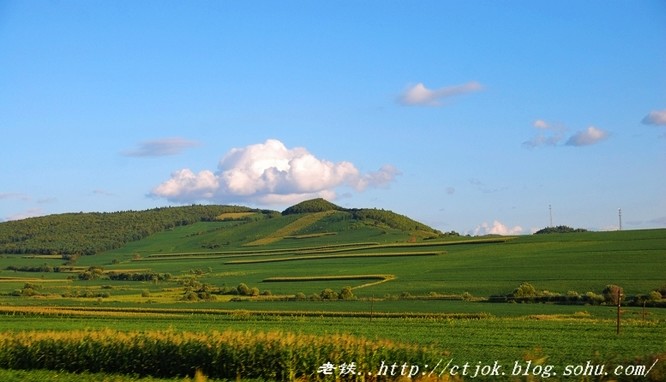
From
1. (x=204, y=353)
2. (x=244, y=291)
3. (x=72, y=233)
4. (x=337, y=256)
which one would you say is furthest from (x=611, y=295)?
(x=72, y=233)

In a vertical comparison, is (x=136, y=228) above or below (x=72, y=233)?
above

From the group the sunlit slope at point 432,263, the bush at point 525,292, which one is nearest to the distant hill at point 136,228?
the sunlit slope at point 432,263

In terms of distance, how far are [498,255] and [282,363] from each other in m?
75.8

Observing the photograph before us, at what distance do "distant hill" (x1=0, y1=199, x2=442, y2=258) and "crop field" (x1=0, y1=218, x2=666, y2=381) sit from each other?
1494 centimetres

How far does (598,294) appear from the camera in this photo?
189ft

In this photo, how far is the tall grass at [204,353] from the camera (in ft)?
76.3

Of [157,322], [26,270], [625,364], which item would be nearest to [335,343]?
[625,364]

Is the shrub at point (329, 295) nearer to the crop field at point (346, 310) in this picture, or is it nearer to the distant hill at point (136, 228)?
the crop field at point (346, 310)

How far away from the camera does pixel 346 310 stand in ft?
174

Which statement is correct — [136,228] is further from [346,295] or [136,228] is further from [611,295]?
[611,295]

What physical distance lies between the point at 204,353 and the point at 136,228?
564ft

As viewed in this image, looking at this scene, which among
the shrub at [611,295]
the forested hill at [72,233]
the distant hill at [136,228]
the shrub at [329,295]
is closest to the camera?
the shrub at [611,295]

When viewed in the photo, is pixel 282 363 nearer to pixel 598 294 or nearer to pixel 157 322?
pixel 157 322

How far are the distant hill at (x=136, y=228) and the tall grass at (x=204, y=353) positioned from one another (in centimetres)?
12659
